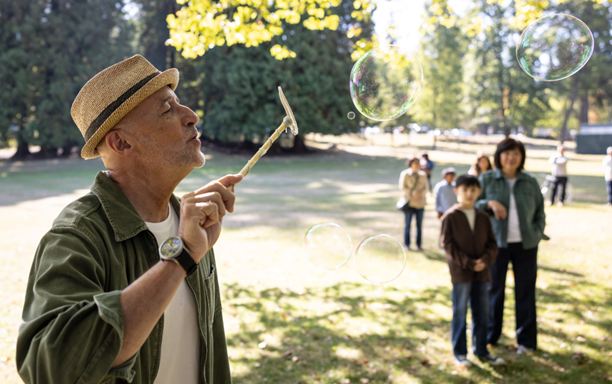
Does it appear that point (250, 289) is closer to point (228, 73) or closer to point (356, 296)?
point (356, 296)

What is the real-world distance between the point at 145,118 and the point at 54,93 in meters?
34.7

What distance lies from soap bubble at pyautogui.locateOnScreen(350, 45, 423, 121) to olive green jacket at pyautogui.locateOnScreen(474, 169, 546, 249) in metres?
1.63

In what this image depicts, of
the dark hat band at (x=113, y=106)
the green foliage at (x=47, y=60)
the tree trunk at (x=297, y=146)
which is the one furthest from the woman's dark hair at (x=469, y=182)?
the green foliage at (x=47, y=60)

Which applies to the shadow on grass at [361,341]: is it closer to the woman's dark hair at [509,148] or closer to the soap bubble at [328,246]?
the soap bubble at [328,246]

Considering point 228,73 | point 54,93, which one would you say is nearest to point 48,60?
point 54,93

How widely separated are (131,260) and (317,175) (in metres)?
23.7

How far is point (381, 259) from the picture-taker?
14.4 ft

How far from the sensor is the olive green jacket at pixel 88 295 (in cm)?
132

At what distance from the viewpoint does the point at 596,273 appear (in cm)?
766

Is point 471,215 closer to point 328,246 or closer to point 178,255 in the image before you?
point 328,246

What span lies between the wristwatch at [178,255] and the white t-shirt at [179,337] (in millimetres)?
469

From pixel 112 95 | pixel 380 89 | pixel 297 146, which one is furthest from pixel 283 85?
pixel 112 95

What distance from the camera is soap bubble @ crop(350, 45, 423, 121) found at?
419cm

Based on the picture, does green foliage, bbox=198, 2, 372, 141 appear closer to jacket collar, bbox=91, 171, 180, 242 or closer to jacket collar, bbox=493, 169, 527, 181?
jacket collar, bbox=493, 169, 527, 181
